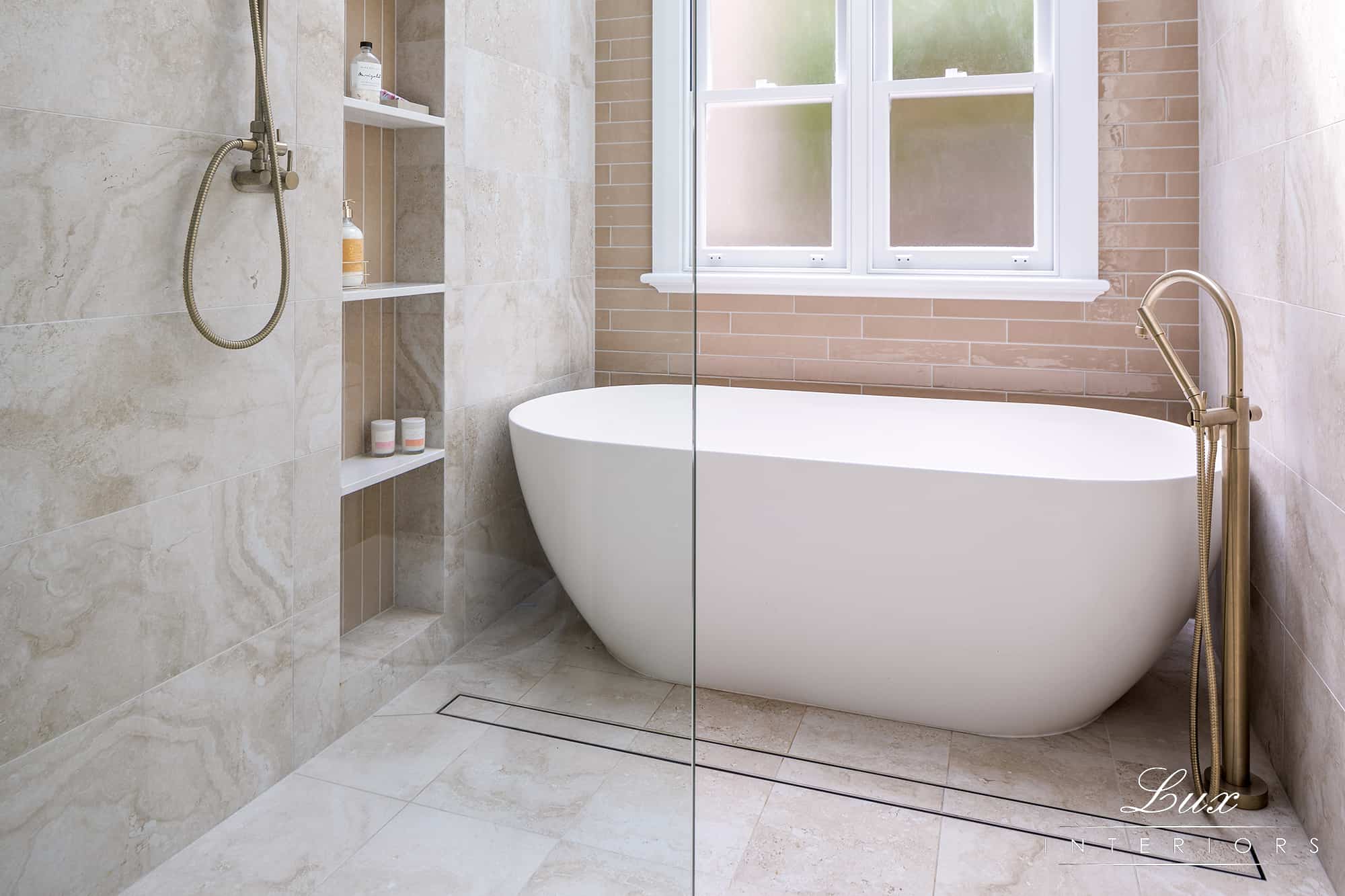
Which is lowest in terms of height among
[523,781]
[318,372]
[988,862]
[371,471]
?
[988,862]

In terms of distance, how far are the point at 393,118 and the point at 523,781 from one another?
91cm

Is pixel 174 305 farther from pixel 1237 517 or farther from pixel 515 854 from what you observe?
pixel 1237 517

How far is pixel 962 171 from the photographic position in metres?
3.42

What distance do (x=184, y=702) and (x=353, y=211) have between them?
62cm

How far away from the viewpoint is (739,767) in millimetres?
2297

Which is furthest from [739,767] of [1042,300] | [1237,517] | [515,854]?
[1042,300]

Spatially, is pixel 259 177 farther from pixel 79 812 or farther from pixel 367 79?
pixel 79 812

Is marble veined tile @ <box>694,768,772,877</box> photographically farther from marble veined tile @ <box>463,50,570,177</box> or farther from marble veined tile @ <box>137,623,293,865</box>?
marble veined tile @ <box>463,50,570,177</box>

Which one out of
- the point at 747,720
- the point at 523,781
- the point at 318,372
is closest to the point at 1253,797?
the point at 747,720

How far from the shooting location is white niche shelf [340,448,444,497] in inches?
49.4

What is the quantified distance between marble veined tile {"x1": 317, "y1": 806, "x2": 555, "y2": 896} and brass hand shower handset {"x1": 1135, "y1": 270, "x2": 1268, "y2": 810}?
1607mm

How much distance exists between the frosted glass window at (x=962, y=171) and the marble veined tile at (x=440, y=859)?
2.80 metres

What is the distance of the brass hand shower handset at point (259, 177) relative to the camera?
107 centimetres

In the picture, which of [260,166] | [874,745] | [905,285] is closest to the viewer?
[260,166]
